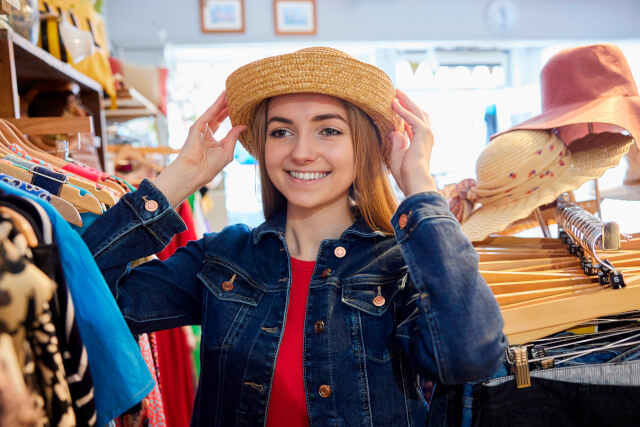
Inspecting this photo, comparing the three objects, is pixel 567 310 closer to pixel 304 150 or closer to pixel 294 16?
pixel 304 150

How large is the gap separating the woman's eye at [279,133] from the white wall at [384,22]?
420cm

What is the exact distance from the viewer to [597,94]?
1245mm

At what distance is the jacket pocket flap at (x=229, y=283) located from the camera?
1067 millimetres

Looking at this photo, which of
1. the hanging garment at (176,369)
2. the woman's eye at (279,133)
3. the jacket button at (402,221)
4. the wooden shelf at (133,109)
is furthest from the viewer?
the wooden shelf at (133,109)

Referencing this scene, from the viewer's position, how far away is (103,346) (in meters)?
0.67

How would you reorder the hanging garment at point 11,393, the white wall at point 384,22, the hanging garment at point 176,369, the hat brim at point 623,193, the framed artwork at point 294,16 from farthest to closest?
the framed artwork at point 294,16 < the white wall at point 384,22 < the hanging garment at point 176,369 < the hat brim at point 623,193 < the hanging garment at point 11,393

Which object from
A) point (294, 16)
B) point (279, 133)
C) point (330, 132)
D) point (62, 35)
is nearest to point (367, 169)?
point (330, 132)

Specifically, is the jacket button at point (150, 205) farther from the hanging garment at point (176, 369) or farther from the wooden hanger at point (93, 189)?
the hanging garment at point (176, 369)

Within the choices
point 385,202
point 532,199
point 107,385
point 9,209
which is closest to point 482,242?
point 532,199

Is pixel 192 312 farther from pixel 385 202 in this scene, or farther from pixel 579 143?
pixel 579 143

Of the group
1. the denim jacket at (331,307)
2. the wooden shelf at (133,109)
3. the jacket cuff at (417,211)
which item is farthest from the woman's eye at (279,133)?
the wooden shelf at (133,109)

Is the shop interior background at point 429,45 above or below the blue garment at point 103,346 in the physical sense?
above

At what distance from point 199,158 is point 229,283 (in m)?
0.31

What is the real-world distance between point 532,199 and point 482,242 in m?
0.17
